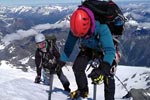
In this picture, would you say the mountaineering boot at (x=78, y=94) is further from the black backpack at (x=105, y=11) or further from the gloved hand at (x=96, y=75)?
the black backpack at (x=105, y=11)

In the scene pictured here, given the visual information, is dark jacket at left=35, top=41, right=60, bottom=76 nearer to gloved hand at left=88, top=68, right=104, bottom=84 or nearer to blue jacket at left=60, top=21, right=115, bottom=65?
blue jacket at left=60, top=21, right=115, bottom=65

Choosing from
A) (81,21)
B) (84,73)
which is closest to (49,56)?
(84,73)

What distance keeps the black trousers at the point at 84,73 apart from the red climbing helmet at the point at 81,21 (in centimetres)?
137

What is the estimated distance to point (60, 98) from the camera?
39.5ft

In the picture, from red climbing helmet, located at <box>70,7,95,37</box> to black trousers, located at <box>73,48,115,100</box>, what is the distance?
4.50ft

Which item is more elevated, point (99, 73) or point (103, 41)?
point (103, 41)

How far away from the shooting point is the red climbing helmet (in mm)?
9297

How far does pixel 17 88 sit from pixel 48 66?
4.74 m

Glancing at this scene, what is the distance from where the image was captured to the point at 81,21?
9.24 meters

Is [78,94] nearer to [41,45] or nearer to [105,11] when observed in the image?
[105,11]

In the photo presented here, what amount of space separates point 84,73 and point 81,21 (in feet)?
6.82

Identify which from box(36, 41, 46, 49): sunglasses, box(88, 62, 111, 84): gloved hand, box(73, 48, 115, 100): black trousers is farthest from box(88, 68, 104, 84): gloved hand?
box(36, 41, 46, 49): sunglasses

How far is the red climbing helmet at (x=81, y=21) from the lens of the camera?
9297 mm

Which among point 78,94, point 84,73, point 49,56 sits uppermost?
point 49,56
